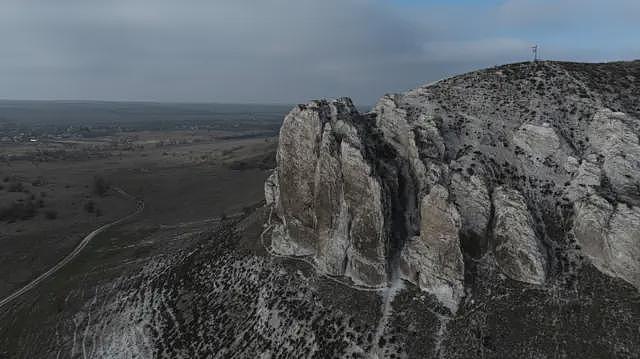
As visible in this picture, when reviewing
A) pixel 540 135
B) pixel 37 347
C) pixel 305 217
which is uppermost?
pixel 540 135

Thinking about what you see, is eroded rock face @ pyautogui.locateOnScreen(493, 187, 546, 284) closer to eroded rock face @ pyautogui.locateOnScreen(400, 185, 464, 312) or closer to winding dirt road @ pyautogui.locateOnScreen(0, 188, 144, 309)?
eroded rock face @ pyautogui.locateOnScreen(400, 185, 464, 312)

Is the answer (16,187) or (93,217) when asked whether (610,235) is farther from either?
(16,187)

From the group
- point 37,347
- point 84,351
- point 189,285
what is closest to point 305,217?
point 189,285

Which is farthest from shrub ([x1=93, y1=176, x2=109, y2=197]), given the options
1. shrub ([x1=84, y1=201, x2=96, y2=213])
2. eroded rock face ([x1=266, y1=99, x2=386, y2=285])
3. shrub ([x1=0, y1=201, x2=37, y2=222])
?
eroded rock face ([x1=266, y1=99, x2=386, y2=285])

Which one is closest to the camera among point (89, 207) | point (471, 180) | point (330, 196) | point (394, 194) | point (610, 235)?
point (610, 235)

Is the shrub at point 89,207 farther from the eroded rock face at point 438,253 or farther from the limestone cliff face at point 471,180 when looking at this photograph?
the eroded rock face at point 438,253

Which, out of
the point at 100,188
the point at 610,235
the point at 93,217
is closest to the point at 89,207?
the point at 93,217

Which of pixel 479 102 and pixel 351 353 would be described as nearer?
pixel 351 353

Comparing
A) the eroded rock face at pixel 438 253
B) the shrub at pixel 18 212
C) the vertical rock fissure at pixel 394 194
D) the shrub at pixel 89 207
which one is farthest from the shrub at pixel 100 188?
the eroded rock face at pixel 438 253

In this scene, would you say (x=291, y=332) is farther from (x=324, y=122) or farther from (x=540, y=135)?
(x=540, y=135)
